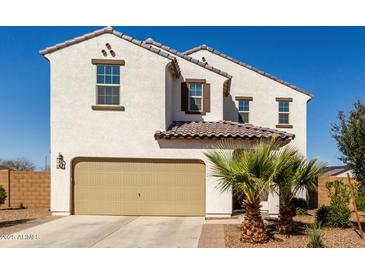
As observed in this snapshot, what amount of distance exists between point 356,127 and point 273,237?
16.6ft

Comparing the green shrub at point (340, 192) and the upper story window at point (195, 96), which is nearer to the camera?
the green shrub at point (340, 192)

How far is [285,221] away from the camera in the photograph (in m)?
9.34

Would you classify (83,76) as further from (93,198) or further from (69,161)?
(93,198)

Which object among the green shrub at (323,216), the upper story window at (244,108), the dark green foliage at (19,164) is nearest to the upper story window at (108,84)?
the upper story window at (244,108)

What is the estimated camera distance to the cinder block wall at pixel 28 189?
50.0 feet

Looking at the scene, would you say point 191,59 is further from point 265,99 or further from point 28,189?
point 28,189

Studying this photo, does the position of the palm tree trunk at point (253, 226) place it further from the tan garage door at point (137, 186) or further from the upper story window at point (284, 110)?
the upper story window at point (284, 110)

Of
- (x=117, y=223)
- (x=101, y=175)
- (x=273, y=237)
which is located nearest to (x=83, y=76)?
(x=101, y=175)

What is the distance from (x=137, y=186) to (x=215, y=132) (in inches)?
169

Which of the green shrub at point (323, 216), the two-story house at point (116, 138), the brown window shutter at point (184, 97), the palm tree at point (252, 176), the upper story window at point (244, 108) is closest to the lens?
the palm tree at point (252, 176)

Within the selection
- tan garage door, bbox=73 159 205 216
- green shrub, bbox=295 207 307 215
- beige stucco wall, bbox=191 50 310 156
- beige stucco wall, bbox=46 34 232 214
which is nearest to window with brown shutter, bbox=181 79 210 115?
beige stucco wall, bbox=46 34 232 214

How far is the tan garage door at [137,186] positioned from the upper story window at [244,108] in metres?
6.83

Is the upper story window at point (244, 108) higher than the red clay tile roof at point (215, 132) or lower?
higher

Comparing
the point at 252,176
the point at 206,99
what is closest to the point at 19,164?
the point at 206,99
